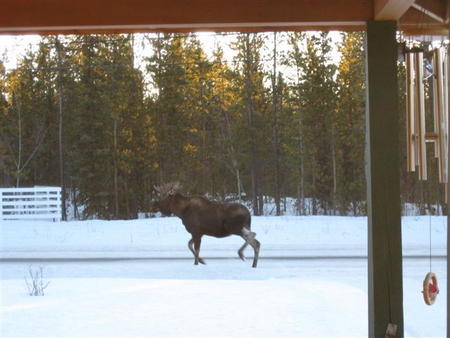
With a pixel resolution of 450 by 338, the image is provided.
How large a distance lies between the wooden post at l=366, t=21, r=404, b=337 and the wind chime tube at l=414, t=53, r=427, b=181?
7 cm

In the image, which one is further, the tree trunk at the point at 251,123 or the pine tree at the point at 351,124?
the pine tree at the point at 351,124

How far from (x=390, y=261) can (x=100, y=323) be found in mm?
2373

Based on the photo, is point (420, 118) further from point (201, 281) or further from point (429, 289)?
point (201, 281)

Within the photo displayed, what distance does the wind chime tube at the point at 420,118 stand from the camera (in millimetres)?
2096

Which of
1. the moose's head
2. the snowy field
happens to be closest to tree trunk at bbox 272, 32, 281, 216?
the snowy field

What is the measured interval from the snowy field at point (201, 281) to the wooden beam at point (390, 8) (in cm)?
197

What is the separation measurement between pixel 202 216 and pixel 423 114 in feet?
14.8

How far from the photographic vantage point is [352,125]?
10.6 m

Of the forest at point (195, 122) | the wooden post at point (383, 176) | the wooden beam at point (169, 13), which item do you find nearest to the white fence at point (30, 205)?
the forest at point (195, 122)

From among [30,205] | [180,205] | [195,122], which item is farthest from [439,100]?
[30,205]

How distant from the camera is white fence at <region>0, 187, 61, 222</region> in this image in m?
9.93

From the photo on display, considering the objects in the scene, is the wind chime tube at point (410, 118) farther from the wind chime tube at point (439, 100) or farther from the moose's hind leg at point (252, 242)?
the moose's hind leg at point (252, 242)

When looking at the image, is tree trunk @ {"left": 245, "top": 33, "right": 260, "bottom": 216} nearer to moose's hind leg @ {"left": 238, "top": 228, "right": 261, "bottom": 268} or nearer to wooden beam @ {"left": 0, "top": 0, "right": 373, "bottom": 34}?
moose's hind leg @ {"left": 238, "top": 228, "right": 261, "bottom": 268}

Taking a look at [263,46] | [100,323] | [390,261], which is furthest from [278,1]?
[263,46]
